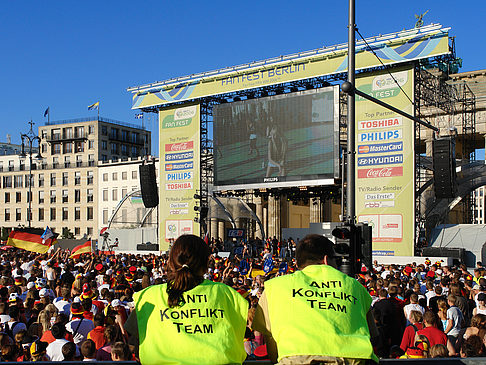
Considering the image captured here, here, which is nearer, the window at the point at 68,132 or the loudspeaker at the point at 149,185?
the loudspeaker at the point at 149,185

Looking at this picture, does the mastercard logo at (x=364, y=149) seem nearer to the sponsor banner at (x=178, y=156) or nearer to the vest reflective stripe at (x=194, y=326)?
the sponsor banner at (x=178, y=156)

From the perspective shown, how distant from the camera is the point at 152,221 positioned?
229 feet

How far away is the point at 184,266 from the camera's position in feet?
11.0

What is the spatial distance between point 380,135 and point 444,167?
4.55 metres

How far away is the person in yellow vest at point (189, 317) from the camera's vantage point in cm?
316

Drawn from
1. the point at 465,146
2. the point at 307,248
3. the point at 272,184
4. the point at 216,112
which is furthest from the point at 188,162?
the point at 307,248

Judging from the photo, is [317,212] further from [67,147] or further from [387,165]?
[67,147]

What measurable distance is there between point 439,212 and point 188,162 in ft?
57.9

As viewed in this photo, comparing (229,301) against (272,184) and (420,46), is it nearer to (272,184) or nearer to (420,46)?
(420,46)

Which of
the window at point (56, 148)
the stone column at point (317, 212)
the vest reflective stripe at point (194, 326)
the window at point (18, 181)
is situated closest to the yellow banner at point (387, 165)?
the stone column at point (317, 212)

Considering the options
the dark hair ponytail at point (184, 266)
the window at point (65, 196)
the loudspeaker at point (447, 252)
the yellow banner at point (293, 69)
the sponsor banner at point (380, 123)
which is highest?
the yellow banner at point (293, 69)

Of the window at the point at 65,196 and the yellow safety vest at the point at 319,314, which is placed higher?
the window at the point at 65,196

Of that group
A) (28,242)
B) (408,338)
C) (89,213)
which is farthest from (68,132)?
(408,338)

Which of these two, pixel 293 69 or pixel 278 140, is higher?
pixel 293 69
